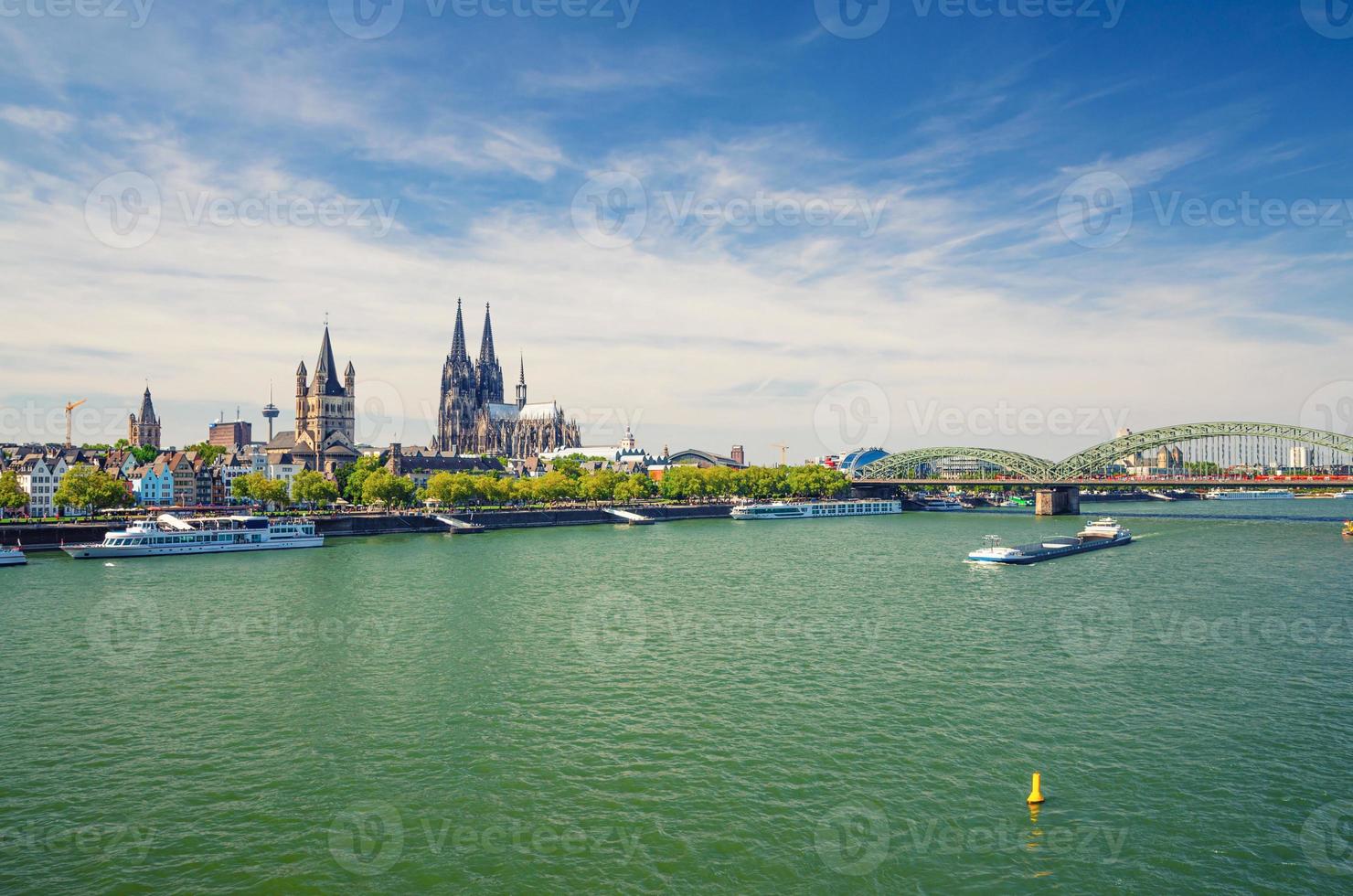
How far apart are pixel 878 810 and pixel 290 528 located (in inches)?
2367

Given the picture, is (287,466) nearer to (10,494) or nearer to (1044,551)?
(10,494)

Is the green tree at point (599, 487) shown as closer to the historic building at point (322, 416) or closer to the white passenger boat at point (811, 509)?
the white passenger boat at point (811, 509)

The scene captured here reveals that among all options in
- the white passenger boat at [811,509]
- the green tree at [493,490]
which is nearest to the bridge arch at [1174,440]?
the white passenger boat at [811,509]

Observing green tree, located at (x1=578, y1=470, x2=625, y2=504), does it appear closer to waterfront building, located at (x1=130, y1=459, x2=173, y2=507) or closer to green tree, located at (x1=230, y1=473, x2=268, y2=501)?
green tree, located at (x1=230, y1=473, x2=268, y2=501)

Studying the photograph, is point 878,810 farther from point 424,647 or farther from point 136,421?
point 136,421

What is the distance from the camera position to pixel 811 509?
115m

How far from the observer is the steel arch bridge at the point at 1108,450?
342ft

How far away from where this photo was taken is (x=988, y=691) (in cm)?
2327

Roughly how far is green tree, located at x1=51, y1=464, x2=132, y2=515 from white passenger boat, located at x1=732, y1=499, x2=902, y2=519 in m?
65.2

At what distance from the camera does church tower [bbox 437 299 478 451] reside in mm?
188125

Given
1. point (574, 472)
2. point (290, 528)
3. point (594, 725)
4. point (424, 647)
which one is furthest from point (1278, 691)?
point (574, 472)

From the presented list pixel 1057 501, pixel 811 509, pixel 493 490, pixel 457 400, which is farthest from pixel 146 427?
pixel 1057 501

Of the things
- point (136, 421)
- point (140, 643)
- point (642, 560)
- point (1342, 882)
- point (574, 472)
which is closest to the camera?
point (1342, 882)

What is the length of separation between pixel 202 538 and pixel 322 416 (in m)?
88.7
